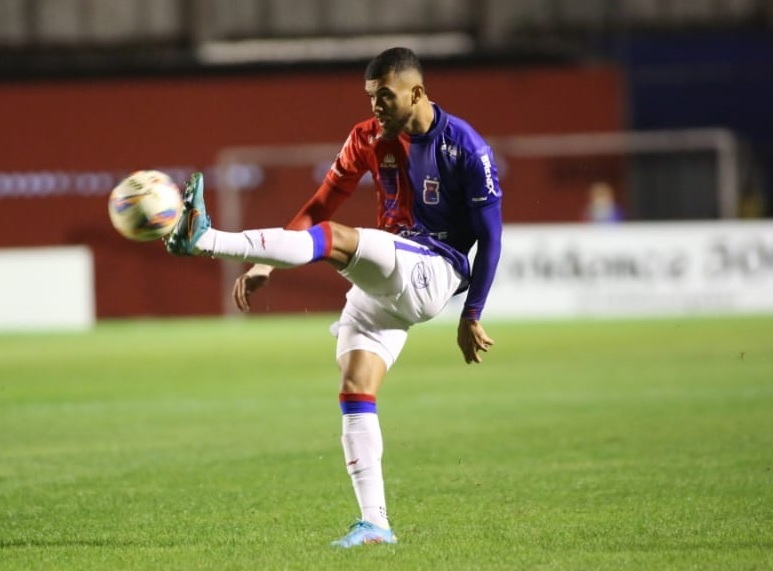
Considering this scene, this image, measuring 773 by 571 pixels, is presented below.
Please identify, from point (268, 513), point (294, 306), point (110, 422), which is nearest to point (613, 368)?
point (110, 422)

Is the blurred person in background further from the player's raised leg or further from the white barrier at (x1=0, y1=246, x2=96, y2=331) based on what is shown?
the player's raised leg

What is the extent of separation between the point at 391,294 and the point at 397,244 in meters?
0.22

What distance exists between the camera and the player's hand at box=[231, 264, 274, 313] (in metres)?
6.70

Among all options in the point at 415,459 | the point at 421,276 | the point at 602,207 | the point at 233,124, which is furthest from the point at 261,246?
the point at 233,124

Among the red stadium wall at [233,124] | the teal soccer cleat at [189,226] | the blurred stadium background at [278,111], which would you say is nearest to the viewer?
the teal soccer cleat at [189,226]

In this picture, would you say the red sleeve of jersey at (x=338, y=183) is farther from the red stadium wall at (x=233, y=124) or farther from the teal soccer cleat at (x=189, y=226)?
the red stadium wall at (x=233, y=124)

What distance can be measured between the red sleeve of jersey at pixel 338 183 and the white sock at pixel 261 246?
1.05 m

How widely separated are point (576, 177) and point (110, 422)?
674 inches

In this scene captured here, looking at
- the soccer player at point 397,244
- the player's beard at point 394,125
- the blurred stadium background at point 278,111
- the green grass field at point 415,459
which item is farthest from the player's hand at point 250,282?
the blurred stadium background at point 278,111

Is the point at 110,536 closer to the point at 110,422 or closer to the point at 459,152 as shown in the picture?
the point at 459,152

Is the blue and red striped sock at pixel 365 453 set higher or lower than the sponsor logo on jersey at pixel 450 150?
lower

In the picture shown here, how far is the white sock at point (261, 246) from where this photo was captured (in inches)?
229

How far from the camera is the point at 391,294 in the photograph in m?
6.61

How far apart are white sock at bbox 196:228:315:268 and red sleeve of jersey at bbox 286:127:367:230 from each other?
1051 millimetres
